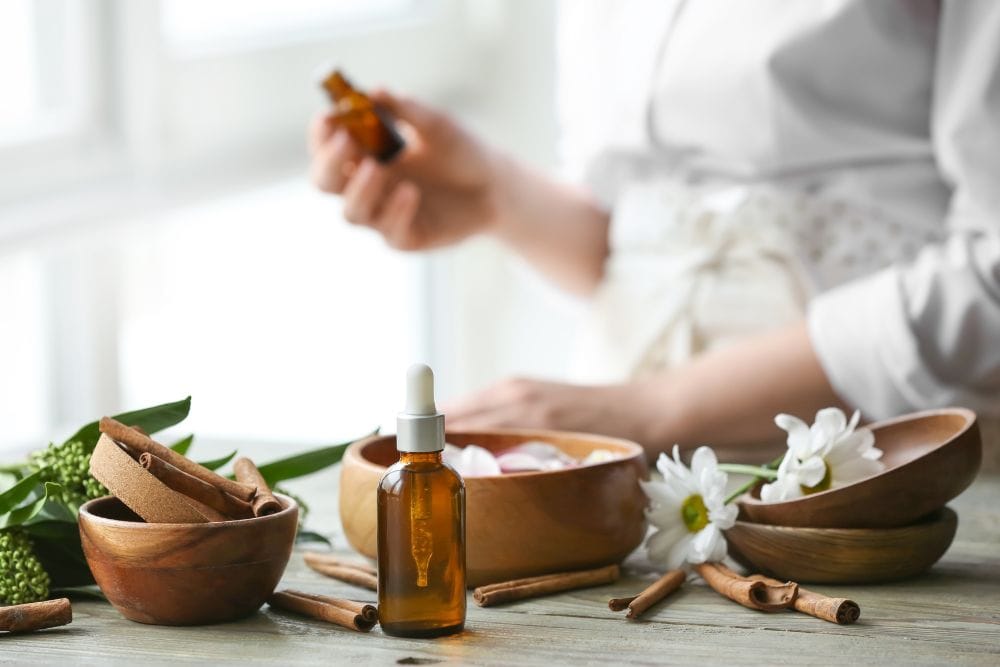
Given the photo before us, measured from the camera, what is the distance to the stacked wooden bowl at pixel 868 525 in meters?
0.69

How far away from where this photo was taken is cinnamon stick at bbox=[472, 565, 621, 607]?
68 centimetres

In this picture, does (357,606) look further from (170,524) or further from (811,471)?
(811,471)

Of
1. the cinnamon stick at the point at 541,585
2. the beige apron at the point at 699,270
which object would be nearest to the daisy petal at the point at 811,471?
the cinnamon stick at the point at 541,585

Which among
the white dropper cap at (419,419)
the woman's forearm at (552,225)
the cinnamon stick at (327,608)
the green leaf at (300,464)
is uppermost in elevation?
the woman's forearm at (552,225)

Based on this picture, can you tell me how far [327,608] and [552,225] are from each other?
91cm

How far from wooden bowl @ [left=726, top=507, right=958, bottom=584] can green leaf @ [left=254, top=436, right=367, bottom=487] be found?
0.79 ft

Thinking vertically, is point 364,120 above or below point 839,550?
above

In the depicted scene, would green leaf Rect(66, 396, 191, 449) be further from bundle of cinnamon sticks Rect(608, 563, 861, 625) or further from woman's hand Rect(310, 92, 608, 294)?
woman's hand Rect(310, 92, 608, 294)

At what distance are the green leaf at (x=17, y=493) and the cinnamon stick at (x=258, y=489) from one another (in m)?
0.11

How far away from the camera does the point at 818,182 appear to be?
1.26 meters

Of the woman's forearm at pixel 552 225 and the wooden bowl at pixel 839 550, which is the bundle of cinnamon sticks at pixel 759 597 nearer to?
the wooden bowl at pixel 839 550

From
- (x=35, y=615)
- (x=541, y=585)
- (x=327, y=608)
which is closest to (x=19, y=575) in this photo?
(x=35, y=615)

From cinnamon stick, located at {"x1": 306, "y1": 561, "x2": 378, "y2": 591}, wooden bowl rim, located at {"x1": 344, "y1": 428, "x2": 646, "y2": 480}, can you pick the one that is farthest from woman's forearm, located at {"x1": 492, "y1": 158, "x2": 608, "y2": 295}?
cinnamon stick, located at {"x1": 306, "y1": 561, "x2": 378, "y2": 591}

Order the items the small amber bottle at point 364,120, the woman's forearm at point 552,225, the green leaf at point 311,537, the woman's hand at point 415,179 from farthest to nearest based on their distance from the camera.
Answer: the woman's forearm at point 552,225 < the woman's hand at point 415,179 < the small amber bottle at point 364,120 < the green leaf at point 311,537
